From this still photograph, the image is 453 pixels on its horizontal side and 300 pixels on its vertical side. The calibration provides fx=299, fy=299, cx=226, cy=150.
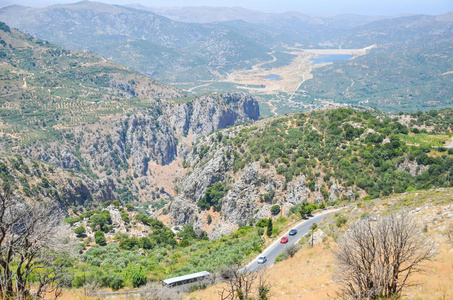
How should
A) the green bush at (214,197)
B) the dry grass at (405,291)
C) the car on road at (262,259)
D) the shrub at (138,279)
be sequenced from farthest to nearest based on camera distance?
the green bush at (214,197), the car on road at (262,259), the shrub at (138,279), the dry grass at (405,291)

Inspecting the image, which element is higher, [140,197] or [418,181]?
[418,181]

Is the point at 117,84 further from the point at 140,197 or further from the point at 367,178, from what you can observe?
the point at 367,178

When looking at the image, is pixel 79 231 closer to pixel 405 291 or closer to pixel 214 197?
pixel 214 197

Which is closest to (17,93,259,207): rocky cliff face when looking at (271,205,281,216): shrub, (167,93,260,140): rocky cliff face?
(167,93,260,140): rocky cliff face

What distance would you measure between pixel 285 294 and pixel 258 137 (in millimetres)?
48846

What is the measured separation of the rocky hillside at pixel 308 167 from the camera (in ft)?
159

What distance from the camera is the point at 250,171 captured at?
58312 millimetres

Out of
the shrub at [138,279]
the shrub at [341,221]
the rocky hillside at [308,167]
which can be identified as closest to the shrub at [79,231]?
the shrub at [138,279]

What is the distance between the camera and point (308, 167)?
54156 mm

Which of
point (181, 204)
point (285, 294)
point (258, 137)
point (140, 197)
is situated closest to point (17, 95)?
point (140, 197)

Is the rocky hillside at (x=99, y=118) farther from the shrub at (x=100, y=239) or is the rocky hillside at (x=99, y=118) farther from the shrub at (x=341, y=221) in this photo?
the shrub at (x=341, y=221)

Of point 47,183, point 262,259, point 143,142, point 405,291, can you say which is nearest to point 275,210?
point 262,259

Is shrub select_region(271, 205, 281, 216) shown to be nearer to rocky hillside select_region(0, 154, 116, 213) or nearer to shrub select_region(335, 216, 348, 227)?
shrub select_region(335, 216, 348, 227)

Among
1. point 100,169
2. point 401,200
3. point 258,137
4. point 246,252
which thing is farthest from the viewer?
point 100,169
